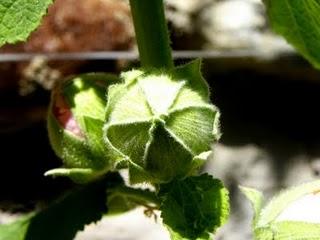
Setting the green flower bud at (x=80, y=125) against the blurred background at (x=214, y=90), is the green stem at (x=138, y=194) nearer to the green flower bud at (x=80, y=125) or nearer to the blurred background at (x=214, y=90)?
the green flower bud at (x=80, y=125)

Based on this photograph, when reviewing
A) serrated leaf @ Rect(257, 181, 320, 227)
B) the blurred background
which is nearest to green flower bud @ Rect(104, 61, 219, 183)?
serrated leaf @ Rect(257, 181, 320, 227)

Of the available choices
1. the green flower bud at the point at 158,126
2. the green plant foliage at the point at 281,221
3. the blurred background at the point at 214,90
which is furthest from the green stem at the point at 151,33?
the blurred background at the point at 214,90

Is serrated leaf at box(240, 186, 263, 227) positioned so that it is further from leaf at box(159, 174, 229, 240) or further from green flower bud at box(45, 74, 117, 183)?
green flower bud at box(45, 74, 117, 183)

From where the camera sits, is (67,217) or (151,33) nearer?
(151,33)

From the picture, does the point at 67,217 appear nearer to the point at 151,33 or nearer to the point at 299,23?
the point at 151,33

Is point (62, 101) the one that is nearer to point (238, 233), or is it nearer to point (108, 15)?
point (238, 233)

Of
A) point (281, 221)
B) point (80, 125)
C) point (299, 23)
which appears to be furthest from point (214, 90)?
point (281, 221)
